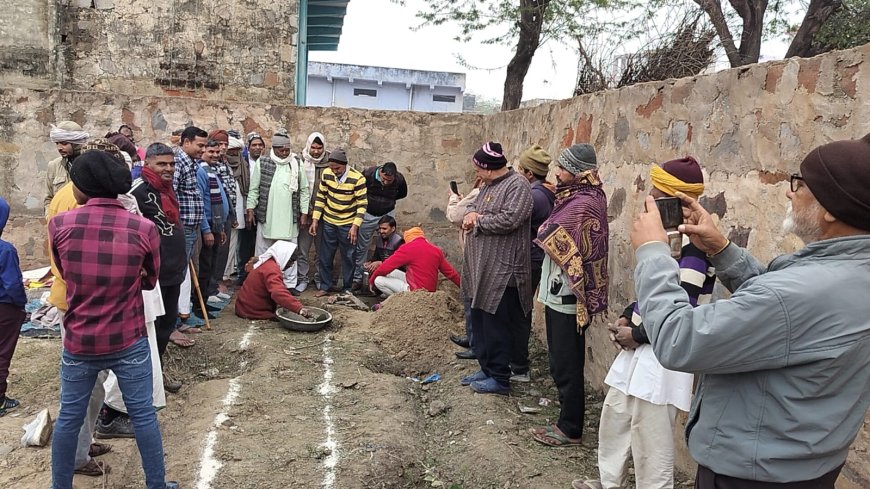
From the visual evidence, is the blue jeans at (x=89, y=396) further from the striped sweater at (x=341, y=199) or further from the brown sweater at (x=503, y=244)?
the striped sweater at (x=341, y=199)

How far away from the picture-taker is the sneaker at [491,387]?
15.1 ft

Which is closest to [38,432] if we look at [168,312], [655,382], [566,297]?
[168,312]

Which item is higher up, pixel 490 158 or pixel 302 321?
pixel 490 158

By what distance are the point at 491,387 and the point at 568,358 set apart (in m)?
1.01

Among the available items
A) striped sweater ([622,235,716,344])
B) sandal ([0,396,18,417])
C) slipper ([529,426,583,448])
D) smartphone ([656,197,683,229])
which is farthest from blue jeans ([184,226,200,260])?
Result: smartphone ([656,197,683,229])

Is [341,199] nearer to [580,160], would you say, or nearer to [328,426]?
[328,426]

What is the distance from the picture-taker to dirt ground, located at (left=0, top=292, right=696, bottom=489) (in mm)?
3561

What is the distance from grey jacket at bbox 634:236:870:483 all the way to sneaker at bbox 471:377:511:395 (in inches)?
115

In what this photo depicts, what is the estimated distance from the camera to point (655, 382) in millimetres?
2848

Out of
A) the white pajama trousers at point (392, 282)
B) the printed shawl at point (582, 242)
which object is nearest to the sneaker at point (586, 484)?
the printed shawl at point (582, 242)


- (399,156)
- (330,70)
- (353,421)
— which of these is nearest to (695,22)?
(399,156)

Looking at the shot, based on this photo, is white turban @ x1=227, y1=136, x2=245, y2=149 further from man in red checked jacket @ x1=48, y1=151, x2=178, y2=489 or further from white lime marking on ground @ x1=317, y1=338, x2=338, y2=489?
man in red checked jacket @ x1=48, y1=151, x2=178, y2=489

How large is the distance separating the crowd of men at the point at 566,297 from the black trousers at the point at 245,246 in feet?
1.13

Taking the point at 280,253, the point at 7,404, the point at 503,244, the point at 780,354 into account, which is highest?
the point at 780,354
